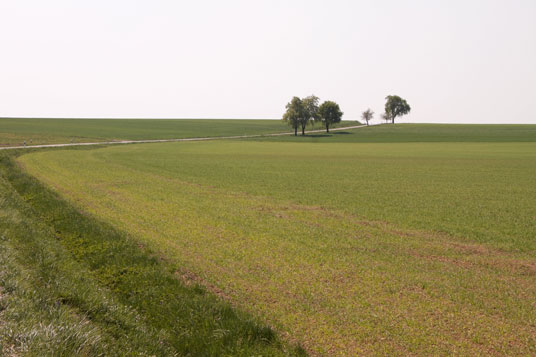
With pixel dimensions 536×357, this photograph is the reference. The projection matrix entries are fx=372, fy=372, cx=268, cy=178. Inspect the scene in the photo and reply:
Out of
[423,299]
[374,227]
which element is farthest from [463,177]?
[423,299]

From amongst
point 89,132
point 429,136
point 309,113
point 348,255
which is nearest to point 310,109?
point 309,113

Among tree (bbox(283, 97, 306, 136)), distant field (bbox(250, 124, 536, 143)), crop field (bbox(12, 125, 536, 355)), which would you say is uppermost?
tree (bbox(283, 97, 306, 136))

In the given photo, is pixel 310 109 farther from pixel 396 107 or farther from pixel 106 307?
pixel 106 307

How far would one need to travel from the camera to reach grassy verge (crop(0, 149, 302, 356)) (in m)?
5.23

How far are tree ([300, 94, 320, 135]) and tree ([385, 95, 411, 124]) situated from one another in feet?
221

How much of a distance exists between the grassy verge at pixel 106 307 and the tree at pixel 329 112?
4712 inches

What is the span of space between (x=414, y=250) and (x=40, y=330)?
960cm

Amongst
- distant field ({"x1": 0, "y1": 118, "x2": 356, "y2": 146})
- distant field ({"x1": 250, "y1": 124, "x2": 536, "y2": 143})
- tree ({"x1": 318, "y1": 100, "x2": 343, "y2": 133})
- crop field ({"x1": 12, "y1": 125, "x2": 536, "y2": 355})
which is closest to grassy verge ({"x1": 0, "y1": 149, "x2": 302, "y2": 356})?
crop field ({"x1": 12, "y1": 125, "x2": 536, "y2": 355})

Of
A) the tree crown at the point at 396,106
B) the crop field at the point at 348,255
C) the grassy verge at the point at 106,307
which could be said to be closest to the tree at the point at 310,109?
the tree crown at the point at 396,106

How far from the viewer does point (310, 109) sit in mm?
120000

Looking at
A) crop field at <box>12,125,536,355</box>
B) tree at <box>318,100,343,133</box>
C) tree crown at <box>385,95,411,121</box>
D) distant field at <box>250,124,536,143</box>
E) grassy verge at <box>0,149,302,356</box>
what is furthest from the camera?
tree crown at <box>385,95,411,121</box>

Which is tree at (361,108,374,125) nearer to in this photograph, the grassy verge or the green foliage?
the green foliage

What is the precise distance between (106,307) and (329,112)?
125 m

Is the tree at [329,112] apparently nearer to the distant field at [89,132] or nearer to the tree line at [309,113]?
the tree line at [309,113]
